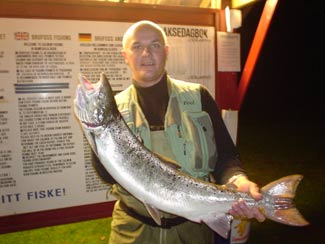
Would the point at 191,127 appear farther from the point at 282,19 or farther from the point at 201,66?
the point at 282,19

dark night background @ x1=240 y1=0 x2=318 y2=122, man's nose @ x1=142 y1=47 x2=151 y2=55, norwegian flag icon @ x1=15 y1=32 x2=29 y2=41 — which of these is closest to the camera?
man's nose @ x1=142 y1=47 x2=151 y2=55

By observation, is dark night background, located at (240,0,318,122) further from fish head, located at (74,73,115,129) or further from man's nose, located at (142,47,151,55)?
fish head, located at (74,73,115,129)

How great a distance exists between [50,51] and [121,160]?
5.65 ft

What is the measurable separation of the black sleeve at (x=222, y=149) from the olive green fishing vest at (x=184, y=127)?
45 mm

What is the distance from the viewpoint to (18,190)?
359 centimetres

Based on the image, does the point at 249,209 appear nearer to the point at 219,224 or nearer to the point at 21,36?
the point at 219,224

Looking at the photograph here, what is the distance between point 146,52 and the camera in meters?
2.89

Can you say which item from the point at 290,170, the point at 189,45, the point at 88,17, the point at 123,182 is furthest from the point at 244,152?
the point at 123,182

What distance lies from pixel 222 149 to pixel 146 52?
3.31ft

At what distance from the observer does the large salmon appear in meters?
2.37

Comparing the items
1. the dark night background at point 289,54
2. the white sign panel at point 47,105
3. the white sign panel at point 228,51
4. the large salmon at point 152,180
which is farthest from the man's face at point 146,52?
the dark night background at point 289,54

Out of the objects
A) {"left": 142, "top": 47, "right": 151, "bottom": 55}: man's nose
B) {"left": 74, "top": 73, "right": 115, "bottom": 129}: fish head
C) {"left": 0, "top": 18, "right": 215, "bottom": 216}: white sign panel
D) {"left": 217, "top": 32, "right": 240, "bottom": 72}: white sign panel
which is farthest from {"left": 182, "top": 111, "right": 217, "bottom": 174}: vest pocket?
{"left": 217, "top": 32, "right": 240, "bottom": 72}: white sign panel

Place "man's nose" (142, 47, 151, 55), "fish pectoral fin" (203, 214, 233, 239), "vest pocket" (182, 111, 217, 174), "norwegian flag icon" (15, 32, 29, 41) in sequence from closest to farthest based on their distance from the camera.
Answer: "fish pectoral fin" (203, 214, 233, 239) → "man's nose" (142, 47, 151, 55) → "vest pocket" (182, 111, 217, 174) → "norwegian flag icon" (15, 32, 29, 41)

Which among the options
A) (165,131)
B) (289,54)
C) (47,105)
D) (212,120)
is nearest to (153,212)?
(165,131)
